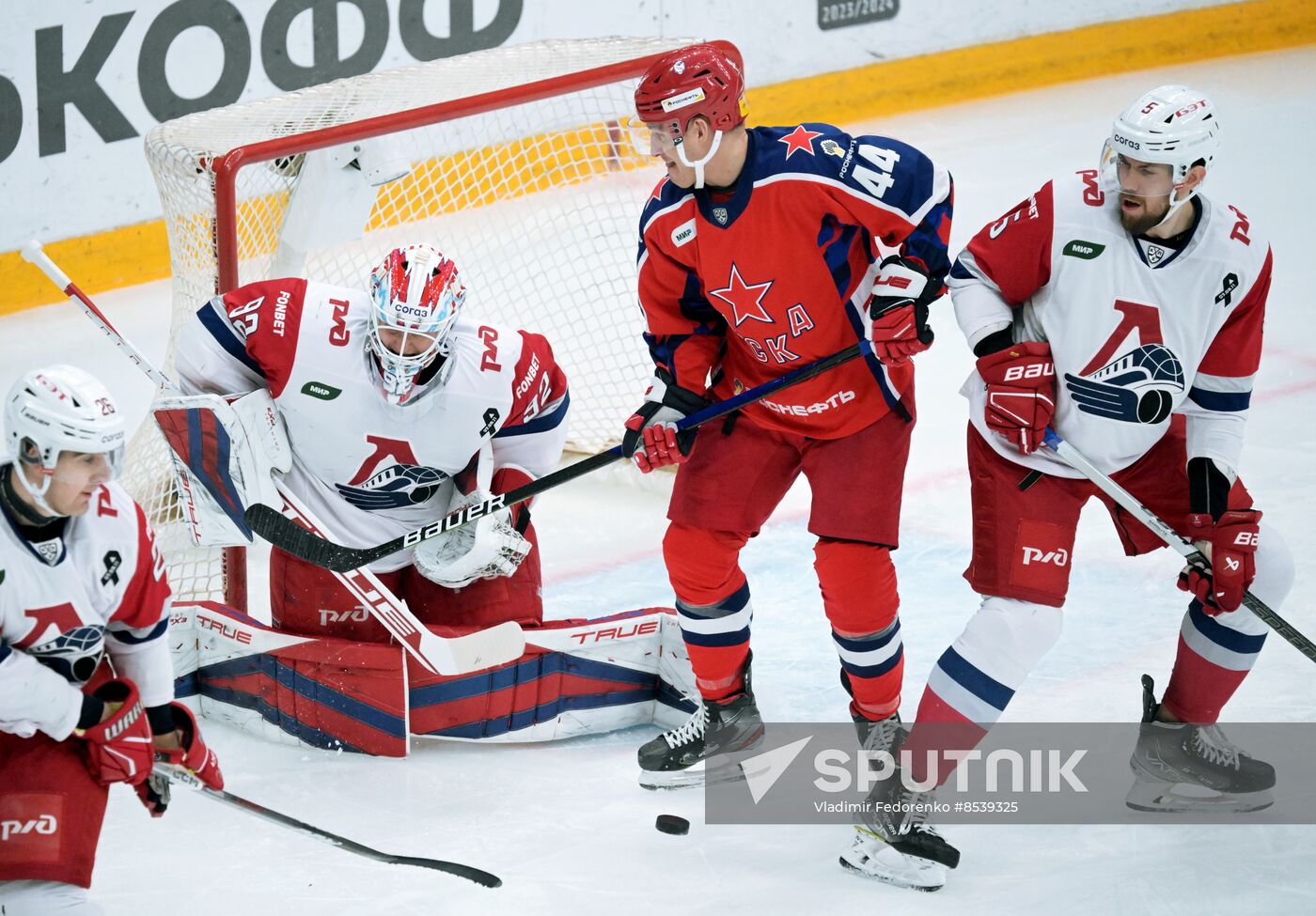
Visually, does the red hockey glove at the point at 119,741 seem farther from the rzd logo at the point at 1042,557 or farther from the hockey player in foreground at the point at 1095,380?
the rzd logo at the point at 1042,557

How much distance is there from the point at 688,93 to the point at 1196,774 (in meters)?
1.53

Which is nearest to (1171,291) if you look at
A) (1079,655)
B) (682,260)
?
(682,260)

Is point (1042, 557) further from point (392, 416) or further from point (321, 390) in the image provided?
point (321, 390)

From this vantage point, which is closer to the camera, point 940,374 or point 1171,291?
point 1171,291

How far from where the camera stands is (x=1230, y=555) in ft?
8.89

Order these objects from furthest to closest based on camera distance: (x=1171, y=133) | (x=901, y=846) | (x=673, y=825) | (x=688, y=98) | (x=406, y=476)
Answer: (x=406, y=476), (x=673, y=825), (x=901, y=846), (x=688, y=98), (x=1171, y=133)

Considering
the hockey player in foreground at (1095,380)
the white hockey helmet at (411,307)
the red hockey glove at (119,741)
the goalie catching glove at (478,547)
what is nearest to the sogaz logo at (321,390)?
the white hockey helmet at (411,307)

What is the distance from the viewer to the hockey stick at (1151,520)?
8.93 feet

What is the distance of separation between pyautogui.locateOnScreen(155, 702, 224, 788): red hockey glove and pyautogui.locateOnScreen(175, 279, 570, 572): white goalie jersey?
2.75ft

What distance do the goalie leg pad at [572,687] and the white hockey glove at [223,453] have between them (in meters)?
0.48

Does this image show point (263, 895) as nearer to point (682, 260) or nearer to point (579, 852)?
point (579, 852)

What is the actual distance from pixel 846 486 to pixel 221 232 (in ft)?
4.91

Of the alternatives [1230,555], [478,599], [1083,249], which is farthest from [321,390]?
[1230,555]

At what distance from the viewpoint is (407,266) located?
9.69ft
